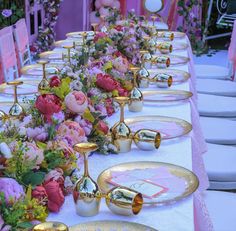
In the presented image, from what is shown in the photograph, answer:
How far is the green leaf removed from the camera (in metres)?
1.16

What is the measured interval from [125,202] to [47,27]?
5139mm

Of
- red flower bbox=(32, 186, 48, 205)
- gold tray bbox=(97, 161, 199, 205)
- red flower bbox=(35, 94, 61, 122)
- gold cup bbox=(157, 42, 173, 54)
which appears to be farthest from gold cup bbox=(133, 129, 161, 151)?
gold cup bbox=(157, 42, 173, 54)

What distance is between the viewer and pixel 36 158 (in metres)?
1.19

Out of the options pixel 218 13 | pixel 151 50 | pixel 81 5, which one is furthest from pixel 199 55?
pixel 151 50

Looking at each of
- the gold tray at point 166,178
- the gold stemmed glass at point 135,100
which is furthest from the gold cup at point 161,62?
the gold tray at point 166,178

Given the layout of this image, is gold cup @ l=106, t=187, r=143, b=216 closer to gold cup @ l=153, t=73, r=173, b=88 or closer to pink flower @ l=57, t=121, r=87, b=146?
pink flower @ l=57, t=121, r=87, b=146

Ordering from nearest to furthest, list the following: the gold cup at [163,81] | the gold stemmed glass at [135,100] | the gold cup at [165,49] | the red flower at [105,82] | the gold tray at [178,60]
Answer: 1. the red flower at [105,82]
2. the gold stemmed glass at [135,100]
3. the gold cup at [163,81]
4. the gold tray at [178,60]
5. the gold cup at [165,49]

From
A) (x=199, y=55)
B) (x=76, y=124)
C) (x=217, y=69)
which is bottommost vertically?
(x=199, y=55)

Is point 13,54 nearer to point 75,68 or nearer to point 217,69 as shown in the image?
point 75,68

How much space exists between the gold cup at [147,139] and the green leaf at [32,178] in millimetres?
517

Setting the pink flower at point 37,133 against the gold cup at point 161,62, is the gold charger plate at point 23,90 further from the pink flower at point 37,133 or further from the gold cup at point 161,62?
the pink flower at point 37,133

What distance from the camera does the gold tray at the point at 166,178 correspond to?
1.31 m

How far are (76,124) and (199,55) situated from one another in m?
5.81

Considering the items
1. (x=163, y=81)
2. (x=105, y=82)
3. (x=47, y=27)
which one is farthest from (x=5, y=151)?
(x=47, y=27)
